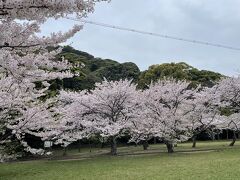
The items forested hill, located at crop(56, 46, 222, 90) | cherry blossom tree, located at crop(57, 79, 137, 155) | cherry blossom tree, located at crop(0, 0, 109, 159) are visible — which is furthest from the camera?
forested hill, located at crop(56, 46, 222, 90)

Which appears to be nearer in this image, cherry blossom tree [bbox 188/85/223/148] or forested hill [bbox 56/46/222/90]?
cherry blossom tree [bbox 188/85/223/148]

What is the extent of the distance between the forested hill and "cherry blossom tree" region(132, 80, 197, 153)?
924 cm

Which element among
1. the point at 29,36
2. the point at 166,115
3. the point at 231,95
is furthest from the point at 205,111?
the point at 29,36

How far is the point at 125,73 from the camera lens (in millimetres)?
54625

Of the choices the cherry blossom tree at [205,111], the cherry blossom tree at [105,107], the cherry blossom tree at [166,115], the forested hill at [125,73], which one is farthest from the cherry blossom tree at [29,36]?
the forested hill at [125,73]

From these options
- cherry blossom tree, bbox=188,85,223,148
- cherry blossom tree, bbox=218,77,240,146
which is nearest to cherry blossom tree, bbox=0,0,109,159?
cherry blossom tree, bbox=188,85,223,148

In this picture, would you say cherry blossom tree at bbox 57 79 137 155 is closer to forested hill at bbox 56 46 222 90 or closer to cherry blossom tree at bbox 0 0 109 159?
forested hill at bbox 56 46 222 90

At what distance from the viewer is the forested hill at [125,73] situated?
141 ft

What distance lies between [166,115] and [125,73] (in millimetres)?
29610

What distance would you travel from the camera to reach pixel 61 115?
2470cm

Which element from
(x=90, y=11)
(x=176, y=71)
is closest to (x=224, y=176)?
(x=90, y=11)

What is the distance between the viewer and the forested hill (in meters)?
42.8

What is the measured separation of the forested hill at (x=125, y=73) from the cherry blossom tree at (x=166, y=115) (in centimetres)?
924

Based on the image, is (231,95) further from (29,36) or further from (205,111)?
(29,36)
